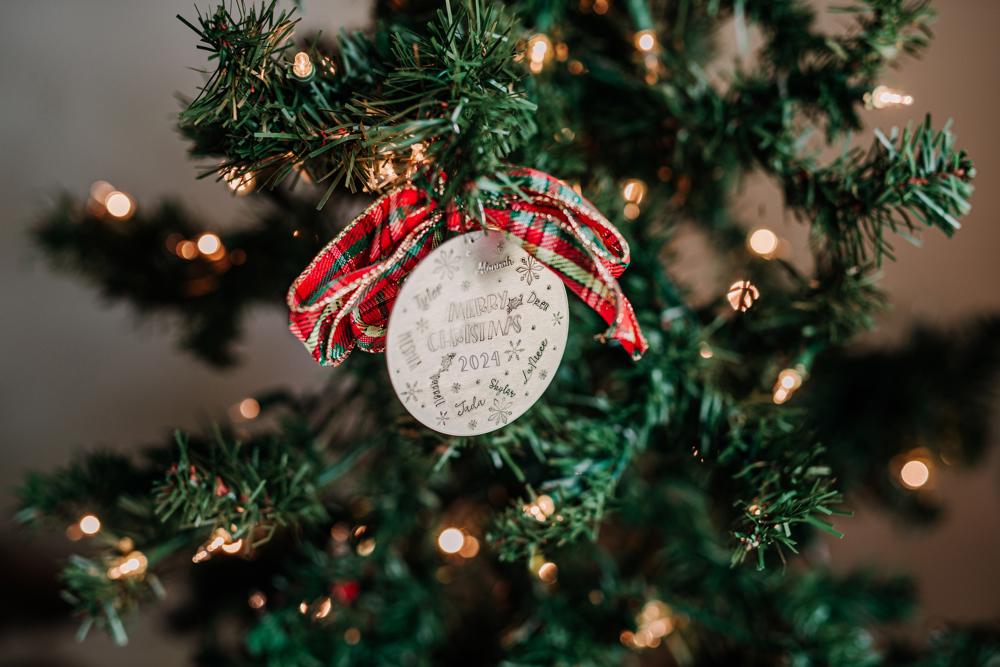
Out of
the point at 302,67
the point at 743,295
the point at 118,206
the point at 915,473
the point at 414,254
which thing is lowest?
the point at 915,473

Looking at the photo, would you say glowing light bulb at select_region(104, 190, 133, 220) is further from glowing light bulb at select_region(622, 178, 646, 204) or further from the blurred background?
glowing light bulb at select_region(622, 178, 646, 204)

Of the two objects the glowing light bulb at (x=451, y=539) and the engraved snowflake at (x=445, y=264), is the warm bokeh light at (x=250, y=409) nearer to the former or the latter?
the glowing light bulb at (x=451, y=539)

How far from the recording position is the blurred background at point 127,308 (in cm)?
82

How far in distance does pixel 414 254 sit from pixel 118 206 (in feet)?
1.29

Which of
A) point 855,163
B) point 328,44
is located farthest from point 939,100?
point 328,44

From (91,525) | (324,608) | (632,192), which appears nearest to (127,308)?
(91,525)

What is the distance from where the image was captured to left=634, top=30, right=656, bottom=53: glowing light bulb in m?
0.47

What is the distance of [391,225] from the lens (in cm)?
32

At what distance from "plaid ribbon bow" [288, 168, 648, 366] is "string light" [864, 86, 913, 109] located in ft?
0.67

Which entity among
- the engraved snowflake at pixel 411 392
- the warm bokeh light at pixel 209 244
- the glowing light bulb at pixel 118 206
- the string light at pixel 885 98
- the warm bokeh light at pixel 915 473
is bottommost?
the warm bokeh light at pixel 915 473

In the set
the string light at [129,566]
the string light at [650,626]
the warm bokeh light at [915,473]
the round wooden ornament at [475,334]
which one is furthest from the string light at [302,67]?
the warm bokeh light at [915,473]

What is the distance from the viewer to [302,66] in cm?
33

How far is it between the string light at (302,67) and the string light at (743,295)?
282mm

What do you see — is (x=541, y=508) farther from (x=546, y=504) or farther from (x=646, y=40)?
Answer: (x=646, y=40)
